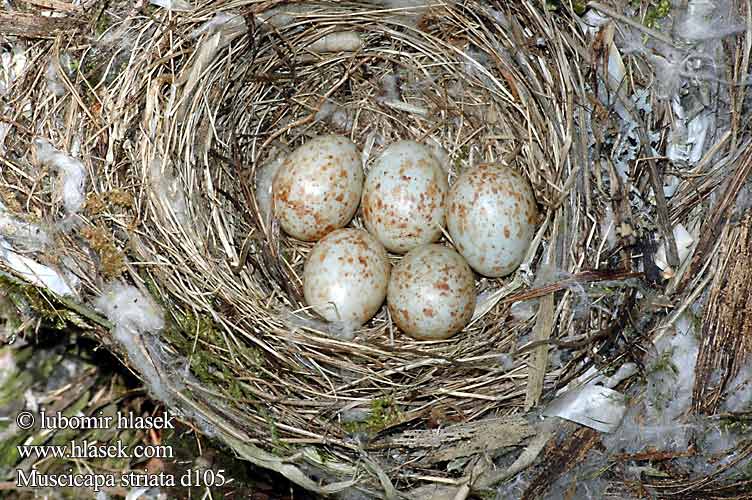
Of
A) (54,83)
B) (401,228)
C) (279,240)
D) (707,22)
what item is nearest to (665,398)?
(401,228)

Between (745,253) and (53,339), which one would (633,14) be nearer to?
(745,253)

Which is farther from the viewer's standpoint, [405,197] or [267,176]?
[267,176]

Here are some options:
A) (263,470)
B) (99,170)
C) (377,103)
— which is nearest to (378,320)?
(263,470)

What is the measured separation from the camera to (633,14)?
2229 millimetres

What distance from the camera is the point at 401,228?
8.11ft

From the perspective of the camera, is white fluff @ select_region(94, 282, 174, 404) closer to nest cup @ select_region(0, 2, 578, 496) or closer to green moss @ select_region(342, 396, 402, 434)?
nest cup @ select_region(0, 2, 578, 496)

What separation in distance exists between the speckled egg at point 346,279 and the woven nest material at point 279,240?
0.08 metres

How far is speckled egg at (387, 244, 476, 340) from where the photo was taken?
7.55ft

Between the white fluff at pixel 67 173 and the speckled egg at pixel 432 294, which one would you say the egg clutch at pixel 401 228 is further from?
the white fluff at pixel 67 173

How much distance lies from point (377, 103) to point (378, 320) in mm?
828

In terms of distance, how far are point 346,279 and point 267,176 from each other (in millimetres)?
585

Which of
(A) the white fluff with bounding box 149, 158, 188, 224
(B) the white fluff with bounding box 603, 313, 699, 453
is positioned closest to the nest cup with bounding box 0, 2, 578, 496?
(A) the white fluff with bounding box 149, 158, 188, 224

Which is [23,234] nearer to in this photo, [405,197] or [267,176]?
[267,176]

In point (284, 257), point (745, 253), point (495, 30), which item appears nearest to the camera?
point (745, 253)
